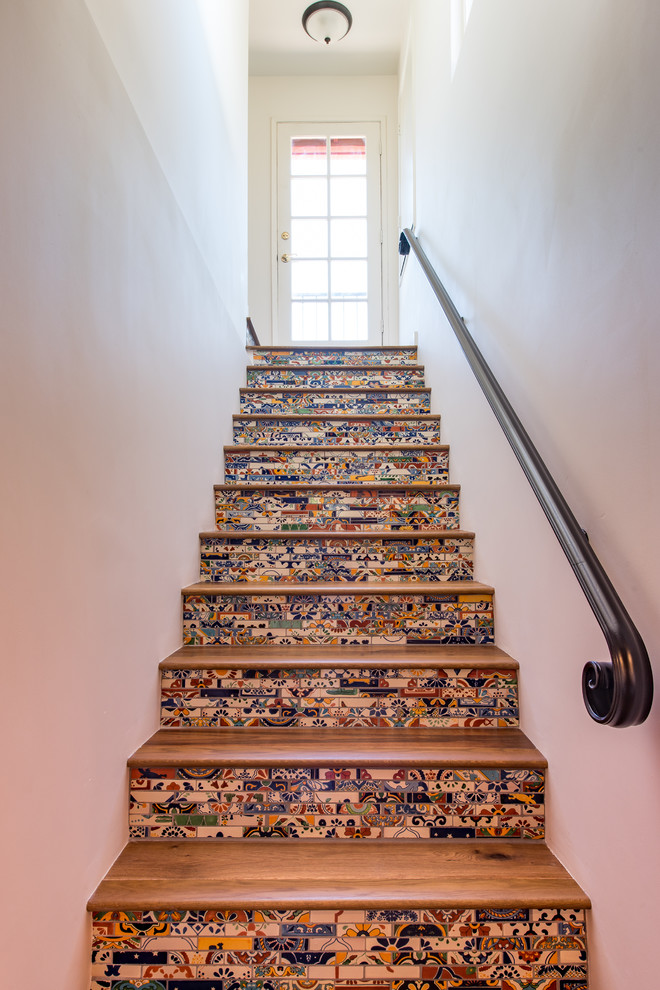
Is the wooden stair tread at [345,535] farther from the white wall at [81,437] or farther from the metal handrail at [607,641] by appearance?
the metal handrail at [607,641]

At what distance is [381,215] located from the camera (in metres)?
4.82

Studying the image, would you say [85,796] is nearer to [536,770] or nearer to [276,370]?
[536,770]

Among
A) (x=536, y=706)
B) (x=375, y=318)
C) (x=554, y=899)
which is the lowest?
(x=554, y=899)

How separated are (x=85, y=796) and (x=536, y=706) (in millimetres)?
1053

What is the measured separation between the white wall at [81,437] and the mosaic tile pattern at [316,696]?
0.40 ft

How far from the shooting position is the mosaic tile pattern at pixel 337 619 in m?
1.76

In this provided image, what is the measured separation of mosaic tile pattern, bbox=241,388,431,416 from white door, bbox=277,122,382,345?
2.10 metres

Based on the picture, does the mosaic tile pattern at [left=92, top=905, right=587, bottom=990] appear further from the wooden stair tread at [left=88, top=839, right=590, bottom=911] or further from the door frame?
the door frame

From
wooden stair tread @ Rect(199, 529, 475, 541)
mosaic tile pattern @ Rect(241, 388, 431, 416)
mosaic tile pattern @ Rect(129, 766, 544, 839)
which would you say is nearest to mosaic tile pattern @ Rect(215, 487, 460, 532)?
wooden stair tread @ Rect(199, 529, 475, 541)

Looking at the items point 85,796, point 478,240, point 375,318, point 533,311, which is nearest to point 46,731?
point 85,796

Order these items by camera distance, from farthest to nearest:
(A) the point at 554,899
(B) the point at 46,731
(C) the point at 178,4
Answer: (C) the point at 178,4 < (A) the point at 554,899 < (B) the point at 46,731

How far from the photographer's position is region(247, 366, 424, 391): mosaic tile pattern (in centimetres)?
302

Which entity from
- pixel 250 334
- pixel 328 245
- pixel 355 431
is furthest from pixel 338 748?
pixel 328 245

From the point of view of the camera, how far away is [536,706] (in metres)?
1.41
